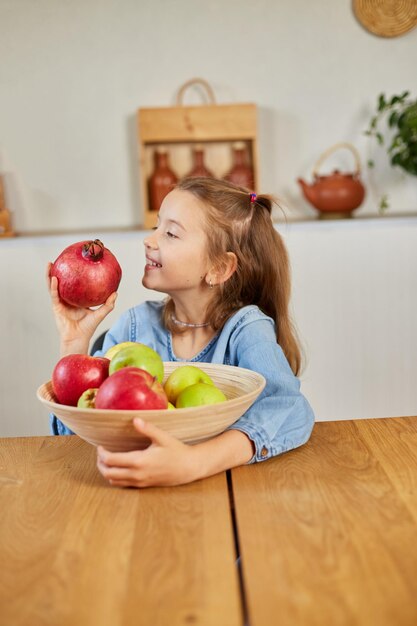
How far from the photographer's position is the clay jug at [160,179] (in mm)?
3242

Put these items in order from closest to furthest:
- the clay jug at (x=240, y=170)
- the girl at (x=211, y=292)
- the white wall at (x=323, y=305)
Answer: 1. the girl at (x=211, y=292)
2. the white wall at (x=323, y=305)
3. the clay jug at (x=240, y=170)

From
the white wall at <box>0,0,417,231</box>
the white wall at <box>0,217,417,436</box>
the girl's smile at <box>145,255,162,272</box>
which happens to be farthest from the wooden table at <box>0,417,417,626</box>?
the white wall at <box>0,0,417,231</box>

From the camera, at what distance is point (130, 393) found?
3.59 ft

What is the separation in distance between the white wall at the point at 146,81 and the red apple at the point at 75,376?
2.26 metres

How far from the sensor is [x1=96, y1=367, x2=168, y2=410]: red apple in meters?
1.09

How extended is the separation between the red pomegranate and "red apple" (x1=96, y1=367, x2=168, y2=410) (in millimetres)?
438

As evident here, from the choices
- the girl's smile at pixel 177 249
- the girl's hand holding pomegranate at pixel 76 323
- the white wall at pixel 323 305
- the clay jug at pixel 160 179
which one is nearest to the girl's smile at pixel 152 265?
the girl's smile at pixel 177 249

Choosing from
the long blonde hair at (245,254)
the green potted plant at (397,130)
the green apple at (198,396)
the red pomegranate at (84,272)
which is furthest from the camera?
the green potted plant at (397,130)

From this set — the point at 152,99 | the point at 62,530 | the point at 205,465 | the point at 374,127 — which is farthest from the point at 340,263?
the point at 62,530

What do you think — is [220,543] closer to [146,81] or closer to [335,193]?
[335,193]

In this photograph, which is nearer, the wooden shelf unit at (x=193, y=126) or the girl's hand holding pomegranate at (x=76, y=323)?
the girl's hand holding pomegranate at (x=76, y=323)

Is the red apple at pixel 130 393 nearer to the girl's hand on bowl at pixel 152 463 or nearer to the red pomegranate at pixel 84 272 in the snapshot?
the girl's hand on bowl at pixel 152 463

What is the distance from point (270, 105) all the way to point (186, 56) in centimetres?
41

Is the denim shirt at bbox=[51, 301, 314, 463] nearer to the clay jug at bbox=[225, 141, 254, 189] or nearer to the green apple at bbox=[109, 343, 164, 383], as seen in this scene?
the green apple at bbox=[109, 343, 164, 383]
